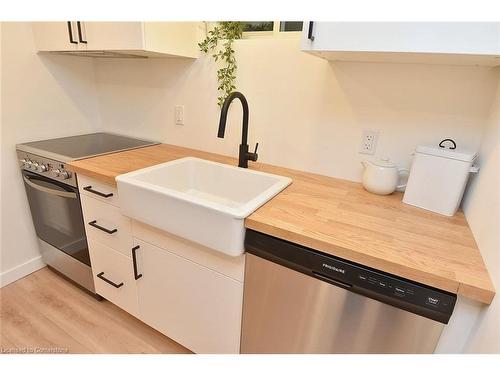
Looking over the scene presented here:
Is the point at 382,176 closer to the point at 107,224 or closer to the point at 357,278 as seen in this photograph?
the point at 357,278

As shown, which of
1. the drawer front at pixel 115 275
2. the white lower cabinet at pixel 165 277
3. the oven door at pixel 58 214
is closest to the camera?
the white lower cabinet at pixel 165 277

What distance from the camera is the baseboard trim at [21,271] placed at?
1764 millimetres

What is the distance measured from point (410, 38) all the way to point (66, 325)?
6.75 feet

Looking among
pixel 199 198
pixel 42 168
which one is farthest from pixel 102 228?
pixel 199 198

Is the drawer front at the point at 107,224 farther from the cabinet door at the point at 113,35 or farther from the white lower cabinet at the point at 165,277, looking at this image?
the cabinet door at the point at 113,35

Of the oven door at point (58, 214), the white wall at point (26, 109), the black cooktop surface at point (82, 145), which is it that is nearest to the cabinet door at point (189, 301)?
the oven door at point (58, 214)

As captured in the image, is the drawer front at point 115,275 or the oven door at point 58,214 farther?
the oven door at point 58,214

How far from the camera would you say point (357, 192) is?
121 cm

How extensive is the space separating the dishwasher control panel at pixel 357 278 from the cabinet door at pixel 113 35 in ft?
3.49

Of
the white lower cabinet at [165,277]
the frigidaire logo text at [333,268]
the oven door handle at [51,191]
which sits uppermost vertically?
the frigidaire logo text at [333,268]

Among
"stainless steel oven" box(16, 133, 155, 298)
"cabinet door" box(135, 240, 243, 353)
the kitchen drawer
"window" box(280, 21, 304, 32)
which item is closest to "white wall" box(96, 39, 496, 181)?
"window" box(280, 21, 304, 32)

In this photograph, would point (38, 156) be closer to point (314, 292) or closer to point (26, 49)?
point (26, 49)
